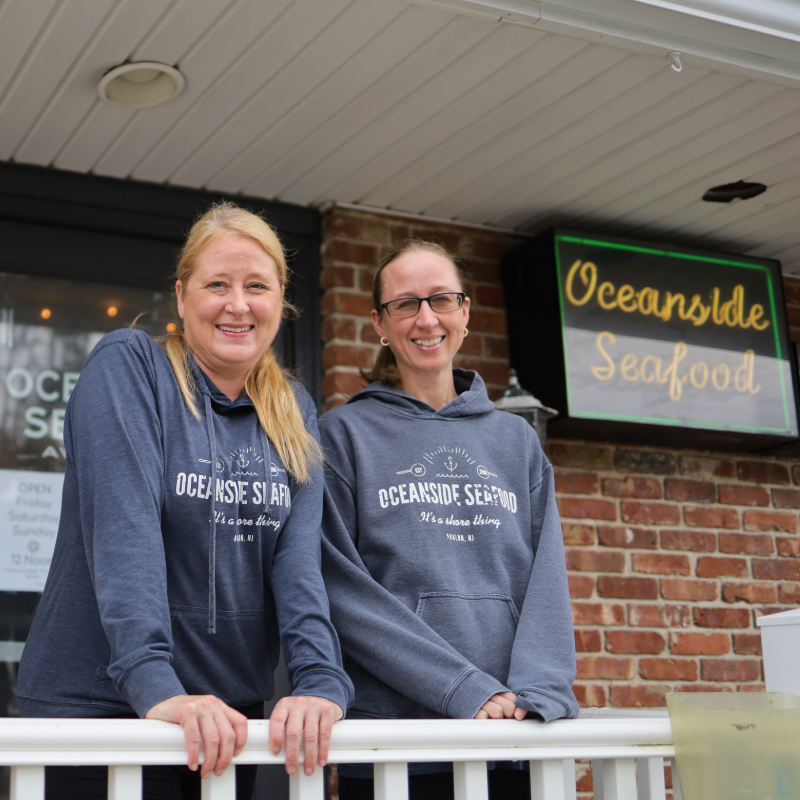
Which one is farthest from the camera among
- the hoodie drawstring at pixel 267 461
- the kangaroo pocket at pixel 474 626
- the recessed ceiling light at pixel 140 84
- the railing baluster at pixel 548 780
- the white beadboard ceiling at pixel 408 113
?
the recessed ceiling light at pixel 140 84

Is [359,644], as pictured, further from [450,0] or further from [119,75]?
[119,75]

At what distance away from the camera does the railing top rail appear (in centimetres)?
118

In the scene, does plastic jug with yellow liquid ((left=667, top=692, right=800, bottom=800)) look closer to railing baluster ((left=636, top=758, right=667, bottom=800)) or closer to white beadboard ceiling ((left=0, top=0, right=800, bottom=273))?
railing baluster ((left=636, top=758, right=667, bottom=800))

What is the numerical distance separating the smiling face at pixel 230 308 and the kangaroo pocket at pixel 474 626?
508 mm

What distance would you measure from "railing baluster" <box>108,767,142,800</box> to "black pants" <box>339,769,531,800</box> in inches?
20.4

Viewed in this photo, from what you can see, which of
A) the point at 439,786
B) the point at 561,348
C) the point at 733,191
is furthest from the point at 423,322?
the point at 733,191

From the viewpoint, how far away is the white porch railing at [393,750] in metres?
1.19

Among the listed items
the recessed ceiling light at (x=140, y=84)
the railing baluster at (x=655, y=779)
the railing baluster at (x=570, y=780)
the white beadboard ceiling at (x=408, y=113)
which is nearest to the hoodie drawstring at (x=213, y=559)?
the railing baluster at (x=655, y=779)

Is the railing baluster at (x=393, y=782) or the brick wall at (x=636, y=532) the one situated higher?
the brick wall at (x=636, y=532)

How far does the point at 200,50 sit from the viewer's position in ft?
7.76

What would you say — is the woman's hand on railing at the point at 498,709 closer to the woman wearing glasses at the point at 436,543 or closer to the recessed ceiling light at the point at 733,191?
the woman wearing glasses at the point at 436,543

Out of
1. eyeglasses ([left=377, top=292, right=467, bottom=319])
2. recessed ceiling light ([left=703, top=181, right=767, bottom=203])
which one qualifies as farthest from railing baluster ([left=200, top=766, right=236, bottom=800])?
recessed ceiling light ([left=703, top=181, right=767, bottom=203])

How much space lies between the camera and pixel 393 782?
136 cm

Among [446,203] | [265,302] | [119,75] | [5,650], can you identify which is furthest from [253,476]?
[446,203]
